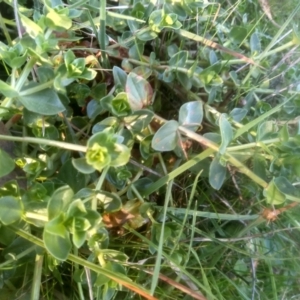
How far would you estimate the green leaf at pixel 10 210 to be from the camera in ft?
1.43

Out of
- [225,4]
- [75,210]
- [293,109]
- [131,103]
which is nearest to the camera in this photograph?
[75,210]

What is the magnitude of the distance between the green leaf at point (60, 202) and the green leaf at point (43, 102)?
Result: 85mm

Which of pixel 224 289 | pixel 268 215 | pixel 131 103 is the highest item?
pixel 131 103

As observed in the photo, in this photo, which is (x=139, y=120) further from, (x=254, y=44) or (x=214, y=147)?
(x=254, y=44)

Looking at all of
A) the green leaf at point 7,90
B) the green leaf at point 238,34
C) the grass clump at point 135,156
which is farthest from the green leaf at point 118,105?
the green leaf at point 238,34

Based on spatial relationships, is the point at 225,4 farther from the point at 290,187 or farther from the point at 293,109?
the point at 290,187

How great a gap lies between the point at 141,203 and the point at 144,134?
0.27 ft

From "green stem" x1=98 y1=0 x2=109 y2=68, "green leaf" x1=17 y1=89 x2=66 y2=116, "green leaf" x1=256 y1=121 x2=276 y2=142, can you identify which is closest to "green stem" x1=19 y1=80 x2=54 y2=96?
"green leaf" x1=17 y1=89 x2=66 y2=116

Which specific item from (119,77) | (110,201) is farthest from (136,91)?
(110,201)

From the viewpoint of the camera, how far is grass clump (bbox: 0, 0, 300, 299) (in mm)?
462

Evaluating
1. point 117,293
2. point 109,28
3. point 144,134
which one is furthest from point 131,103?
point 117,293

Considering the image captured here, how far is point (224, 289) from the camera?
623 mm

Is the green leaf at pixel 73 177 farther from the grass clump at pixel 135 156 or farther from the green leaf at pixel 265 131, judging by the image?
the green leaf at pixel 265 131

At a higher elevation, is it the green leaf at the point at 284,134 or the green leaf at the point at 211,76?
the green leaf at the point at 211,76
